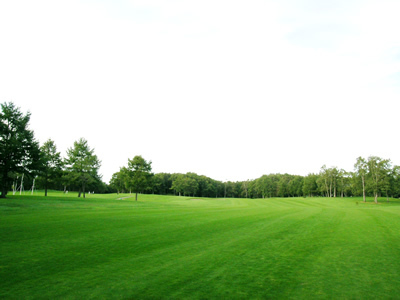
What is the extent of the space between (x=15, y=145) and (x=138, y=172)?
2294cm

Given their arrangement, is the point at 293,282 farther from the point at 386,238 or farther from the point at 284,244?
the point at 386,238

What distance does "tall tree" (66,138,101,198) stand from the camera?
4503 cm

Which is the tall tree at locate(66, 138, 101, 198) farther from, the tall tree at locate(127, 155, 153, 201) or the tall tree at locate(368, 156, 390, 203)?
the tall tree at locate(368, 156, 390, 203)

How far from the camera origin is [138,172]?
48844mm

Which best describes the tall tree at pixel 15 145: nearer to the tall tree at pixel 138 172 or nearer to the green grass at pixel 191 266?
the tall tree at pixel 138 172

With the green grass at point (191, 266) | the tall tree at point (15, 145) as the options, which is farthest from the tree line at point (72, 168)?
the green grass at point (191, 266)

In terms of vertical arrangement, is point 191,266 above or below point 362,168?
below

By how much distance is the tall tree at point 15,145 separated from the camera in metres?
28.8

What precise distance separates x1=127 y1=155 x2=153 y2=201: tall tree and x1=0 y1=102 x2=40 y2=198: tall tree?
18734 millimetres

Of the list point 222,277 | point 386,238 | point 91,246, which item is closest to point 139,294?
point 222,277

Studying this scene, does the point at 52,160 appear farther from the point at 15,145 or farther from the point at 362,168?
the point at 362,168

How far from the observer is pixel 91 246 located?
7773mm

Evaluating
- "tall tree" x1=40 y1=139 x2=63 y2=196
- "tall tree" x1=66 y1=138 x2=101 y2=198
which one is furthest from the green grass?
"tall tree" x1=40 y1=139 x2=63 y2=196

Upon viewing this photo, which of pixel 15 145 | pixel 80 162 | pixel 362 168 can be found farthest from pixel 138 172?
pixel 362 168
